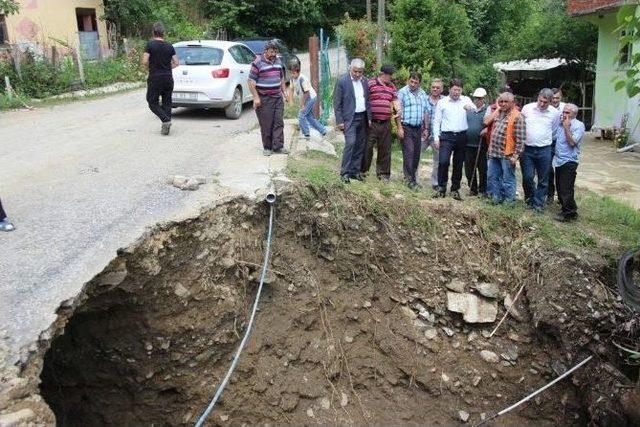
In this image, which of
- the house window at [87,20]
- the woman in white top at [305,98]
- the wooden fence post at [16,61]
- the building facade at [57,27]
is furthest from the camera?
the house window at [87,20]

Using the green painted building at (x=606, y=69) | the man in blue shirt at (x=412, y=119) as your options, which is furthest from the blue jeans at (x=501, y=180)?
the green painted building at (x=606, y=69)

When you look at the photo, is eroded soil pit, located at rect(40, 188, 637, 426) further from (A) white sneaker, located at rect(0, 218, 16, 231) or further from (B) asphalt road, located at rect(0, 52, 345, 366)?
(A) white sneaker, located at rect(0, 218, 16, 231)

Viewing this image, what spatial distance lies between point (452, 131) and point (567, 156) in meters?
1.52

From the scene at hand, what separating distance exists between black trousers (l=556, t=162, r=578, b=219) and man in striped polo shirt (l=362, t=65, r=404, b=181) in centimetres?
216

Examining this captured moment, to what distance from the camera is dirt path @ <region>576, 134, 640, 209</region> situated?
10.5 meters

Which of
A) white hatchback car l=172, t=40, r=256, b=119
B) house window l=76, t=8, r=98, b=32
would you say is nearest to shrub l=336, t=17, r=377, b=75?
white hatchback car l=172, t=40, r=256, b=119

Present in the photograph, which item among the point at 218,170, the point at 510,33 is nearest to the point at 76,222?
the point at 218,170

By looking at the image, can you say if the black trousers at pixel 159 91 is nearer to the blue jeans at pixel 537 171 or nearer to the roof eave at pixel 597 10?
the blue jeans at pixel 537 171

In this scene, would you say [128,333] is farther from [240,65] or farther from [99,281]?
[240,65]

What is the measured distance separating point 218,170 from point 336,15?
2997 centimetres

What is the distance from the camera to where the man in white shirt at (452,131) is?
24.7ft

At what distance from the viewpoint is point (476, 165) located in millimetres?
7836

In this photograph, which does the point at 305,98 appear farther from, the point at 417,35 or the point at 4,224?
the point at 417,35

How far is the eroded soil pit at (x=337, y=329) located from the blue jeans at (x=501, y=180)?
0.62 metres
